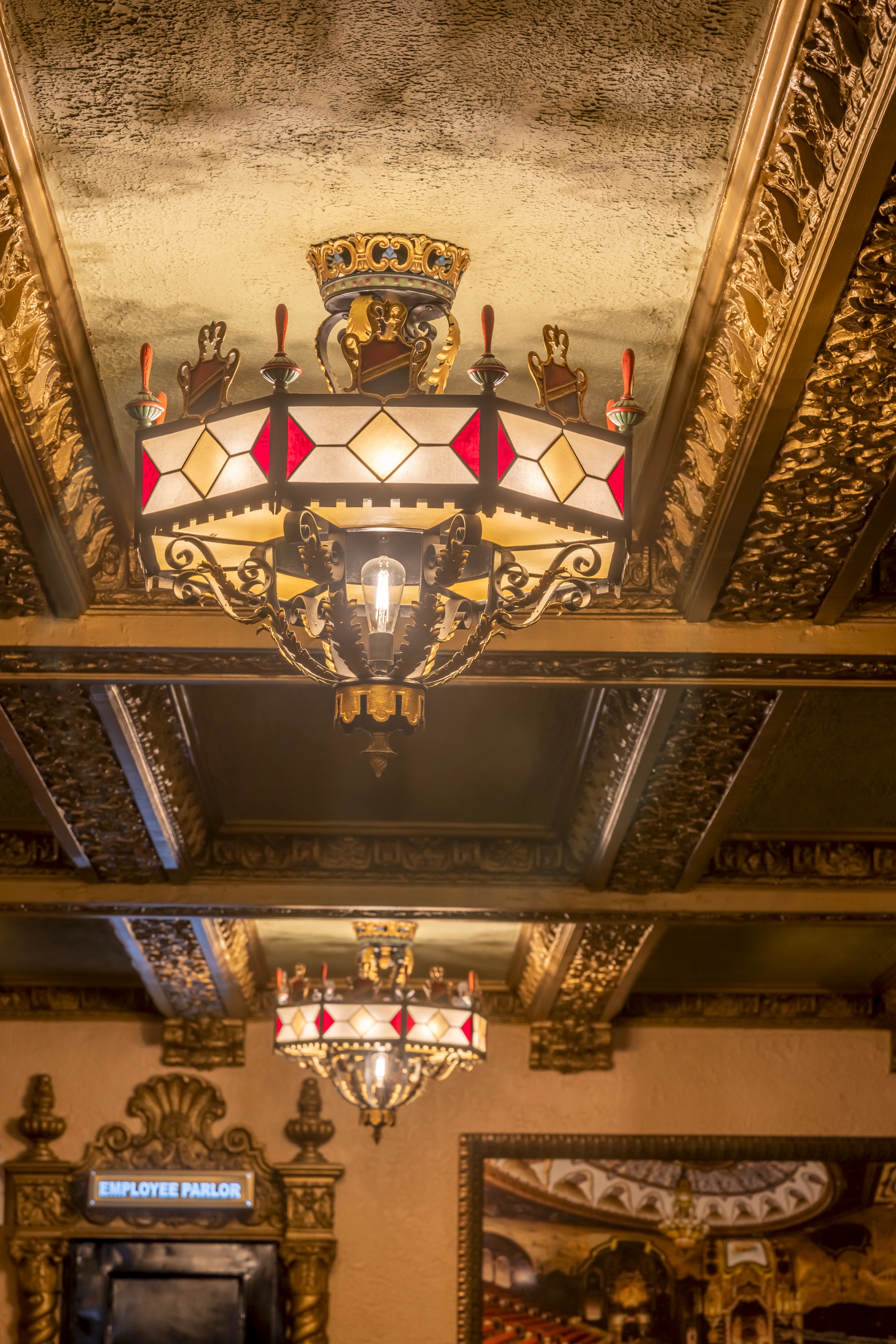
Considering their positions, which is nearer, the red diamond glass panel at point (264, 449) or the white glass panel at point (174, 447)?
the red diamond glass panel at point (264, 449)

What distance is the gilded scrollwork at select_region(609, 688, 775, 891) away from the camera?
512cm

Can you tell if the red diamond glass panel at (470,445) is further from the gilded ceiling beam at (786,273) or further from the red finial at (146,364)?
the gilded ceiling beam at (786,273)

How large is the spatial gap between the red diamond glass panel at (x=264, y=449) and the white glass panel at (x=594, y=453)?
21.3 inches

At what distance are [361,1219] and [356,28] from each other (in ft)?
25.8

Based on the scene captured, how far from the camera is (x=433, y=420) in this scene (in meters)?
2.68

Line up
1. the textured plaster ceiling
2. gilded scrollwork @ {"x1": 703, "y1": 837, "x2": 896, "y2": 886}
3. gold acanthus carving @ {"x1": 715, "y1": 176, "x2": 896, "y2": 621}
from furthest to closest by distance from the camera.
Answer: gilded scrollwork @ {"x1": 703, "y1": 837, "x2": 896, "y2": 886}
gold acanthus carving @ {"x1": 715, "y1": 176, "x2": 896, "y2": 621}
the textured plaster ceiling

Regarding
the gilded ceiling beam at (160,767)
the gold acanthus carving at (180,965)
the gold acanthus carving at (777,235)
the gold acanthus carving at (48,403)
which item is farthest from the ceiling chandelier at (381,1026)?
Answer: the gold acanthus carving at (777,235)

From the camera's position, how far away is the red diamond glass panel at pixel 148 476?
9.50 ft

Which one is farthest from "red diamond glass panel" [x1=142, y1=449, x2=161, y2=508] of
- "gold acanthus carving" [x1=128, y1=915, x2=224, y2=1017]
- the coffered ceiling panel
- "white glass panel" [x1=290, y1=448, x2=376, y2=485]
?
"gold acanthus carving" [x1=128, y1=915, x2=224, y2=1017]

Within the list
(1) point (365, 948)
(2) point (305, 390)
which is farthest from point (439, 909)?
(2) point (305, 390)

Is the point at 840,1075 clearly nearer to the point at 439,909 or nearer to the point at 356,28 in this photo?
the point at 439,909

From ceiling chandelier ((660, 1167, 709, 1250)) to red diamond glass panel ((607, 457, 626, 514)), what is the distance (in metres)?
7.45

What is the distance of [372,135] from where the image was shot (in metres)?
3.10

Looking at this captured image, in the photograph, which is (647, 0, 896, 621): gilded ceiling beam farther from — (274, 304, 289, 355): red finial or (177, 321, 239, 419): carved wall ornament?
(177, 321, 239, 419): carved wall ornament
